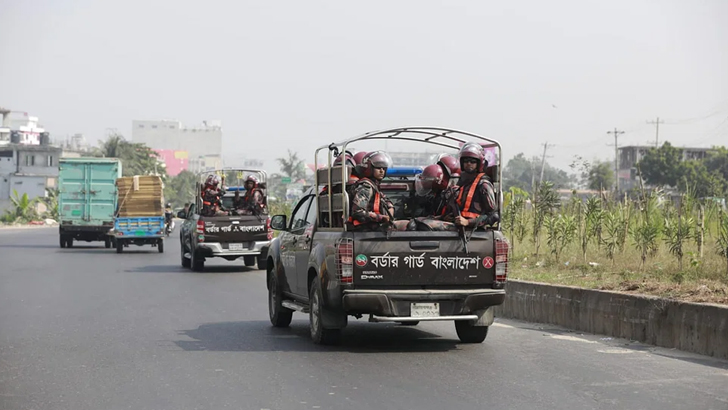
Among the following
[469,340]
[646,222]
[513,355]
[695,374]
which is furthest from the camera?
[646,222]

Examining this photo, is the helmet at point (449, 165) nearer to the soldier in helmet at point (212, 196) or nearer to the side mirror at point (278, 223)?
the side mirror at point (278, 223)

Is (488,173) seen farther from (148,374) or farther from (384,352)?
(148,374)

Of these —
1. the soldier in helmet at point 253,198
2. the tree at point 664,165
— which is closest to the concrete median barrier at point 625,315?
the soldier in helmet at point 253,198

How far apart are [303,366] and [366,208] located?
2074mm

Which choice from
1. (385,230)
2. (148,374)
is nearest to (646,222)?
(385,230)

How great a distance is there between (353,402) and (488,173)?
193 inches

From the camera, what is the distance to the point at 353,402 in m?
8.15

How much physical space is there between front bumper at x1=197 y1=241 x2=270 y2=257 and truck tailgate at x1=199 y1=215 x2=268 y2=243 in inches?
4.7

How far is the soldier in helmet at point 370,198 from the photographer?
11.2 meters

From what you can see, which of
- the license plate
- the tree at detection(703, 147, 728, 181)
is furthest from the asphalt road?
the tree at detection(703, 147, 728, 181)

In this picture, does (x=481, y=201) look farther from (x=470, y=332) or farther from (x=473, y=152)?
(x=470, y=332)

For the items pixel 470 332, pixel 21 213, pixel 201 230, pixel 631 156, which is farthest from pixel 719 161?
pixel 470 332

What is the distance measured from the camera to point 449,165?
500 inches

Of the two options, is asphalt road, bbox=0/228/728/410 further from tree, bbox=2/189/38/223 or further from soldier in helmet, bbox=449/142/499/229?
tree, bbox=2/189/38/223
